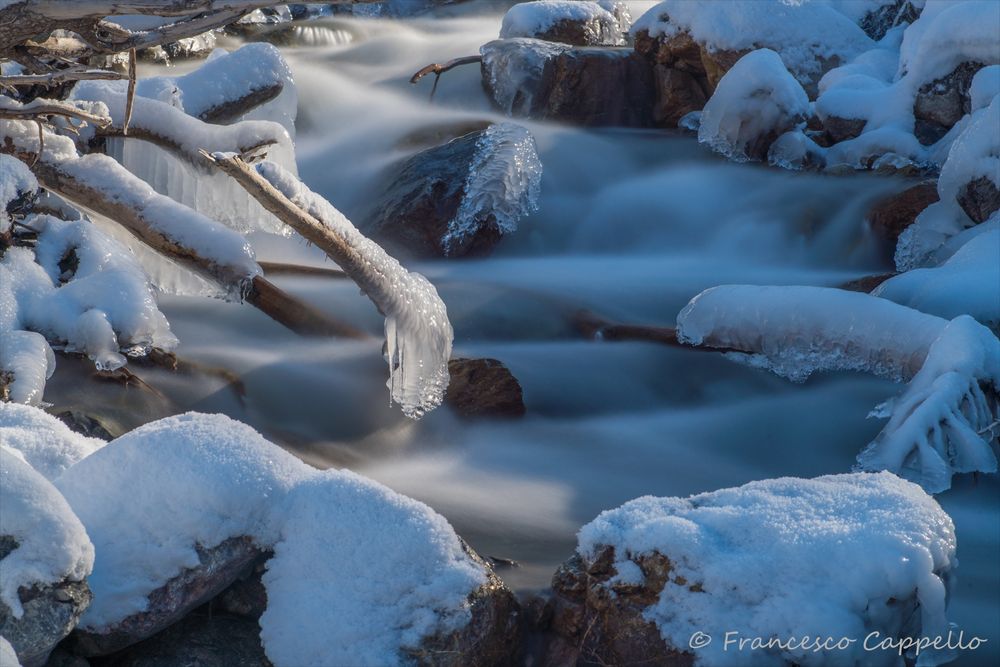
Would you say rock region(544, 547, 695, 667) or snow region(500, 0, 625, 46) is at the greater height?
rock region(544, 547, 695, 667)

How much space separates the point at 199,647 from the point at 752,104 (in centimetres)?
662

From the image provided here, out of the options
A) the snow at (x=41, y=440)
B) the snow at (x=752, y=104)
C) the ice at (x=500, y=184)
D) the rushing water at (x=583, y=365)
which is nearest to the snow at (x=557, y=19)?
the rushing water at (x=583, y=365)

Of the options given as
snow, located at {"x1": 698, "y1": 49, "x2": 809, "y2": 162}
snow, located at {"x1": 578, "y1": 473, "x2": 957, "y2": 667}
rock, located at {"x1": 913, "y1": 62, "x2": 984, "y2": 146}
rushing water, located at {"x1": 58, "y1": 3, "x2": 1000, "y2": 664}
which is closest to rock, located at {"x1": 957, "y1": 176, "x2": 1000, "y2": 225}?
rushing water, located at {"x1": 58, "y1": 3, "x2": 1000, "y2": 664}

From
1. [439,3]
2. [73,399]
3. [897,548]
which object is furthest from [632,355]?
[439,3]

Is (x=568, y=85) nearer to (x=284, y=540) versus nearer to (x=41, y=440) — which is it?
(x=41, y=440)

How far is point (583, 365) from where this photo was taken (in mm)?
5336

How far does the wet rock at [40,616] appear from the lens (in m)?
2.23

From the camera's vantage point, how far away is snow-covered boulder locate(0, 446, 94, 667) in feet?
7.30

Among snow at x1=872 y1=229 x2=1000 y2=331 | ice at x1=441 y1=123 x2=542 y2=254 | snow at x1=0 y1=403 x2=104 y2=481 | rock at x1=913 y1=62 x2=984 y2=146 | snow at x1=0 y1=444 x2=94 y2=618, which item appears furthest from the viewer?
rock at x1=913 y1=62 x2=984 y2=146

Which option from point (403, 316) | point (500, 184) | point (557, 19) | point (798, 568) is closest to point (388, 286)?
point (403, 316)

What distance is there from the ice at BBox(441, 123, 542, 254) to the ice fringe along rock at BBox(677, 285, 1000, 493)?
1941 millimetres

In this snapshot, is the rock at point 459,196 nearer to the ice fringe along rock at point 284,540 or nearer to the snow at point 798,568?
the ice fringe along rock at point 284,540

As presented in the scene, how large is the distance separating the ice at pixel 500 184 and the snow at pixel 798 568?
4.34 meters

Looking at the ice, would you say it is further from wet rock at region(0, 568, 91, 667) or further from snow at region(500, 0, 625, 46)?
wet rock at region(0, 568, 91, 667)
